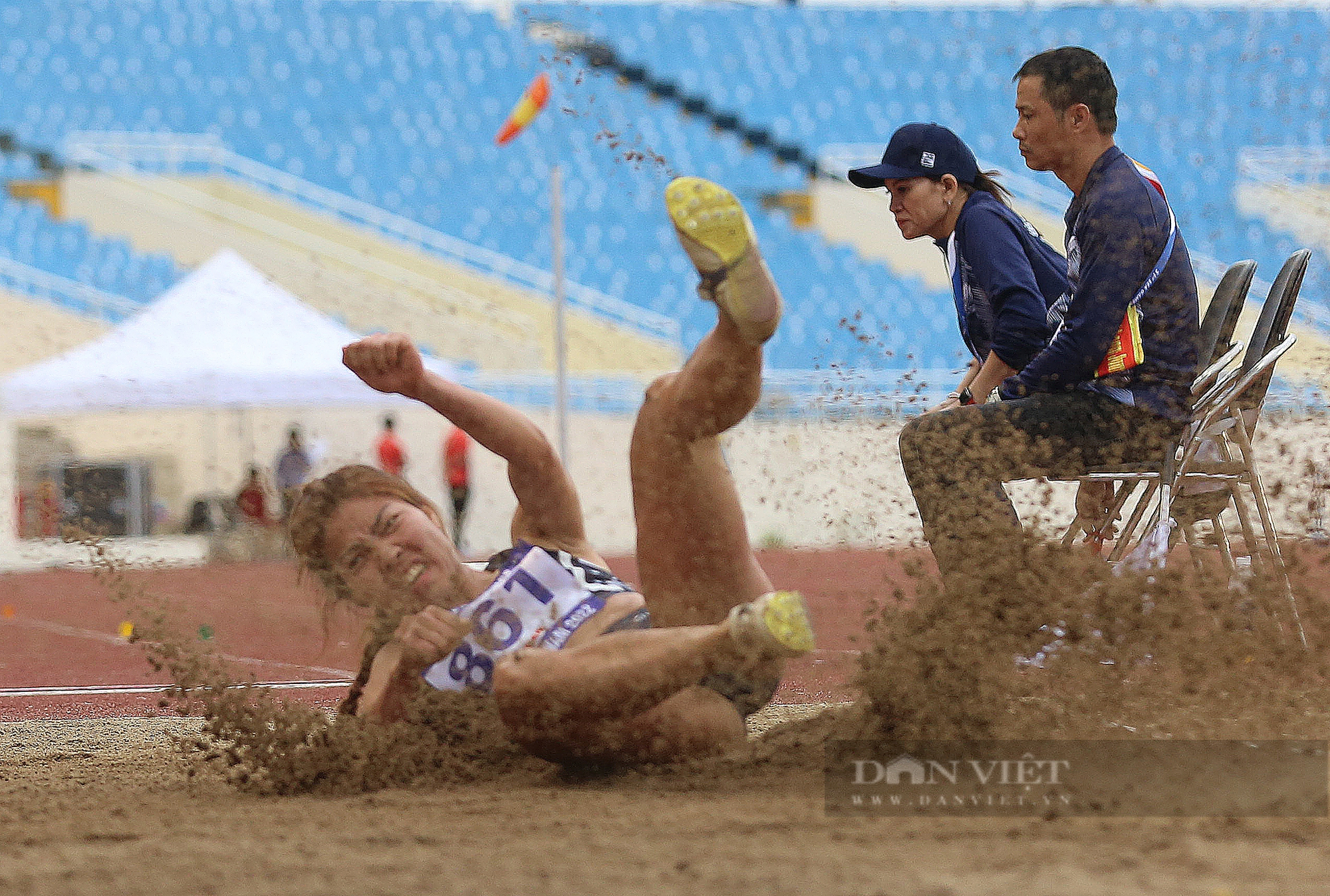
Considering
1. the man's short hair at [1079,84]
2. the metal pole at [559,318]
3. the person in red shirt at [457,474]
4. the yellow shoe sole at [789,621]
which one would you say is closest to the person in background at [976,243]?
the man's short hair at [1079,84]

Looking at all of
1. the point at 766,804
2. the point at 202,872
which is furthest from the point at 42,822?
the point at 766,804

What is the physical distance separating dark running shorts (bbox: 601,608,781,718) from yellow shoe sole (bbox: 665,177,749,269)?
63 centimetres

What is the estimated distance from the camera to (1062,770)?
202cm

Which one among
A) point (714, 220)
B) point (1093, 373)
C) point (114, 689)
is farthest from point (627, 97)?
point (714, 220)

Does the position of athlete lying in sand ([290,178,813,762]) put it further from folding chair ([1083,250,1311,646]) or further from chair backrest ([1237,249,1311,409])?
chair backrest ([1237,249,1311,409])

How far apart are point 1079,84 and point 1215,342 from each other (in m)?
0.68

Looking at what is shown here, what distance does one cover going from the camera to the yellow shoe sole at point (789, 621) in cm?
184

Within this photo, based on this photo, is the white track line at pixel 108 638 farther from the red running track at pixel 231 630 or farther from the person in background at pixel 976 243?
the person in background at pixel 976 243

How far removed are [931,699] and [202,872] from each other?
3.68 feet

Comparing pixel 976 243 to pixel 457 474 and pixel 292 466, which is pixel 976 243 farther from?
pixel 457 474

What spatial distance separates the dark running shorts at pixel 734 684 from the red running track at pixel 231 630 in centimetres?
15

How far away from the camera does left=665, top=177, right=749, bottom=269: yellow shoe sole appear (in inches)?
80.0

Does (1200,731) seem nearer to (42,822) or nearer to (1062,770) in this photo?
(1062,770)

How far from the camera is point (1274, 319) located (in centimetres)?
298
